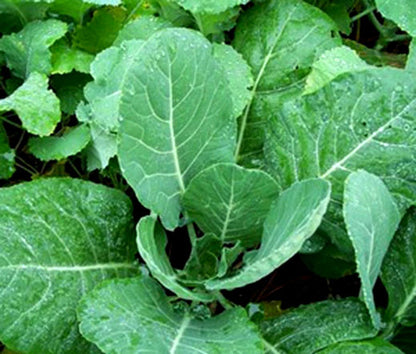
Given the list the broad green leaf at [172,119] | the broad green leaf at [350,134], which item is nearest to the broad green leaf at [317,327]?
the broad green leaf at [350,134]

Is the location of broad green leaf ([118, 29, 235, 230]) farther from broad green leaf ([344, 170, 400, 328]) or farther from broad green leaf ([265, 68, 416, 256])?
broad green leaf ([344, 170, 400, 328])

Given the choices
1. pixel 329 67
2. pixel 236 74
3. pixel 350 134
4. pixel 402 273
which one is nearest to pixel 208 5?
pixel 236 74

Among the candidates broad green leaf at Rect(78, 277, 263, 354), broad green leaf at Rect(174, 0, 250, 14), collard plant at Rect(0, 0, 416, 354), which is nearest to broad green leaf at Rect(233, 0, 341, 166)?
collard plant at Rect(0, 0, 416, 354)

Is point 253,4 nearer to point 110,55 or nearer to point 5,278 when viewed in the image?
point 110,55

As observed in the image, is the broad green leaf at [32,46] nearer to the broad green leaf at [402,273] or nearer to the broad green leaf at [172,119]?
the broad green leaf at [172,119]

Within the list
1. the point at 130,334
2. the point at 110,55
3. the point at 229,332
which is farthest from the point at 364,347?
the point at 110,55

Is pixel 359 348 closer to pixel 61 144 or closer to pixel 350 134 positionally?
pixel 350 134
